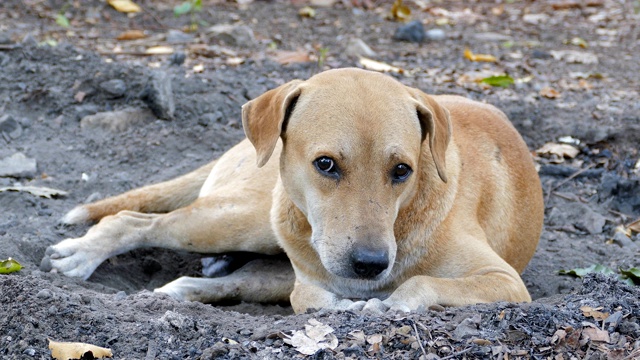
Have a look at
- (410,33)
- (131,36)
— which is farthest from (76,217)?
(410,33)

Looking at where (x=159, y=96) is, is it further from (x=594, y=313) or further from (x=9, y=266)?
(x=594, y=313)

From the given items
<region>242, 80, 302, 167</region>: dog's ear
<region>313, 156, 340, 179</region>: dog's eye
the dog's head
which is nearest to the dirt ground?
the dog's head

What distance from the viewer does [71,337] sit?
3258 millimetres

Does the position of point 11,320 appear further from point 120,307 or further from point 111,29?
point 111,29

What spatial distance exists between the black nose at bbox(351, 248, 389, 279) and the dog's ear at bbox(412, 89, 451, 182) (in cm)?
61

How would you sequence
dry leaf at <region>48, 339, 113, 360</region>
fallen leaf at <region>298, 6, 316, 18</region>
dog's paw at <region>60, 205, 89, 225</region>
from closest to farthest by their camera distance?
1. dry leaf at <region>48, 339, 113, 360</region>
2. dog's paw at <region>60, 205, 89, 225</region>
3. fallen leaf at <region>298, 6, 316, 18</region>

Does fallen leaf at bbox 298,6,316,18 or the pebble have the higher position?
the pebble

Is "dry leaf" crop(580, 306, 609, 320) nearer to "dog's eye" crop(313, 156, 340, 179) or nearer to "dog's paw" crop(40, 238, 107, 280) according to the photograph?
"dog's eye" crop(313, 156, 340, 179)

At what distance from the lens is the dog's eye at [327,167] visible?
12.3 ft

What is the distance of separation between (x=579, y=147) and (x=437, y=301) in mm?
3556

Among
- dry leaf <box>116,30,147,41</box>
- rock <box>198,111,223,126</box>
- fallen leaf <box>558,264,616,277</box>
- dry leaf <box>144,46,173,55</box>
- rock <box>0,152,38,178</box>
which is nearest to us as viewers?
fallen leaf <box>558,264,616,277</box>

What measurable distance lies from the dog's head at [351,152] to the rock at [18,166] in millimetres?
2663

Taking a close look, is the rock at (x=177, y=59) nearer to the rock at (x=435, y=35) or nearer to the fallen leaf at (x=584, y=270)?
the rock at (x=435, y=35)

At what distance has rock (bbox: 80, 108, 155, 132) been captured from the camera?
6.94m
